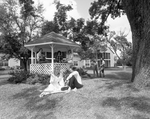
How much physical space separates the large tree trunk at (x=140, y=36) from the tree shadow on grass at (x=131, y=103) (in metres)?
1.13

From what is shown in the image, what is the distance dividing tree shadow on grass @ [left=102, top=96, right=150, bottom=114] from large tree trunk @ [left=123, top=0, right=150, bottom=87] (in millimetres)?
1130

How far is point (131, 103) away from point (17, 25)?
792 inches

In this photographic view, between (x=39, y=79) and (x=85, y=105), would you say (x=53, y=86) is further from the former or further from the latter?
(x=39, y=79)

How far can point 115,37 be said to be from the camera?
4056 cm

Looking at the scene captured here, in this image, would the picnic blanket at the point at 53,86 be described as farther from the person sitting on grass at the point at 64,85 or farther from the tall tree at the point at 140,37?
the tall tree at the point at 140,37

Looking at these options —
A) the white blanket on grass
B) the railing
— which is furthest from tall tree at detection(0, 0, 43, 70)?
the white blanket on grass

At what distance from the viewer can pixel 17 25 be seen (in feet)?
70.2

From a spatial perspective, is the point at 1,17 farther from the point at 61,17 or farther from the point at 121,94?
the point at 121,94

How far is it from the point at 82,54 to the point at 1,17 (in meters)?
27.2

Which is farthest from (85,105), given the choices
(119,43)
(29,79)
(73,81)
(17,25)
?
(119,43)

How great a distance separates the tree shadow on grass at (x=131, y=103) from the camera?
485 centimetres

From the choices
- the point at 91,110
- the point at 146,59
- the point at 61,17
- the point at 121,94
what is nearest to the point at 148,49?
the point at 146,59

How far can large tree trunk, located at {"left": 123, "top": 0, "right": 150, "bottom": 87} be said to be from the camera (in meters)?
6.15

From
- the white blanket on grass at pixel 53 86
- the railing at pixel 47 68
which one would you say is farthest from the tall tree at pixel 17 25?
the white blanket on grass at pixel 53 86
